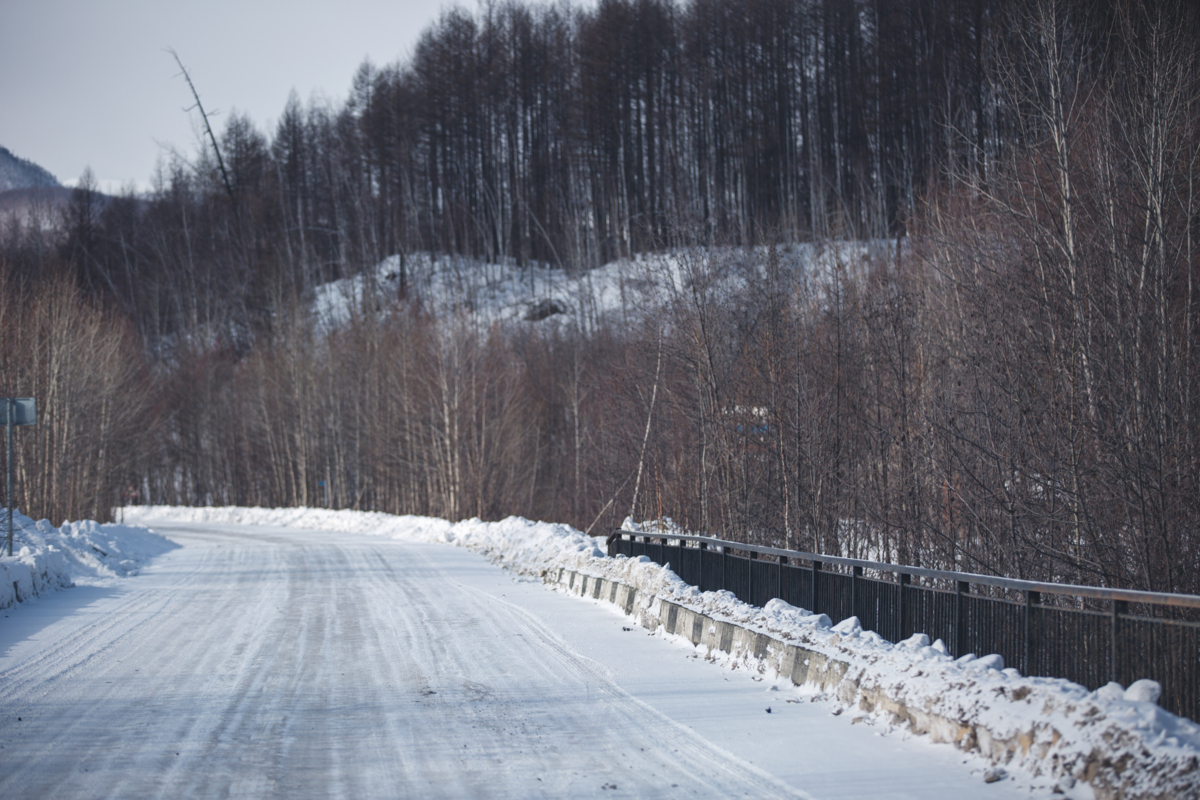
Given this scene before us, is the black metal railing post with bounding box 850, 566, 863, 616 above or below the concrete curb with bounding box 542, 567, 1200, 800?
above

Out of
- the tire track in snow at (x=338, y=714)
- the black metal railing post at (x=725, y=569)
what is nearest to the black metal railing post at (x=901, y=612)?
the tire track in snow at (x=338, y=714)

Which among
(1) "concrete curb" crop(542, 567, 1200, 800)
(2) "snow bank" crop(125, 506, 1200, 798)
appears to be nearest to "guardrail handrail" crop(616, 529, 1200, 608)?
(2) "snow bank" crop(125, 506, 1200, 798)

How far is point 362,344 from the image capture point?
171ft

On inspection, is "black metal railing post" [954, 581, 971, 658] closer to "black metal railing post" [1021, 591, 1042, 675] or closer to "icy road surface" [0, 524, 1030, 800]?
"black metal railing post" [1021, 591, 1042, 675]

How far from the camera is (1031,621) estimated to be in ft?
23.6

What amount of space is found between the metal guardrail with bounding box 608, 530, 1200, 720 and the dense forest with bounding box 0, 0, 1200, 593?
2990 millimetres

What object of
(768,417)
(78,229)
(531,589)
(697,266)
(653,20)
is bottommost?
(531,589)

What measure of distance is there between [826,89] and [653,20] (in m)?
17.1

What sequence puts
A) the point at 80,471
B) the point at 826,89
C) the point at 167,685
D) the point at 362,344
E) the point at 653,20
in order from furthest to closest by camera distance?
the point at 653,20
the point at 826,89
the point at 362,344
the point at 80,471
the point at 167,685

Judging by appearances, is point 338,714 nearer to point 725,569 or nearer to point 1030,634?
point 1030,634

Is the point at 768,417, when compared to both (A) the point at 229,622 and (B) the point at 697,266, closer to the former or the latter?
(B) the point at 697,266

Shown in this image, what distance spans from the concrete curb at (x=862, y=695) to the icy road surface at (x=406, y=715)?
0.21 m

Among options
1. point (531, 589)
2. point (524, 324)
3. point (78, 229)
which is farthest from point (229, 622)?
point (78, 229)

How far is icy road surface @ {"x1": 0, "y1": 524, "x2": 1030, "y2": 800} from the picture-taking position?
6000mm
